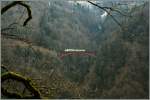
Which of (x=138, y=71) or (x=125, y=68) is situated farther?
(x=125, y=68)

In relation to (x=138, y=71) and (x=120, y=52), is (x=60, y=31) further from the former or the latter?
(x=138, y=71)

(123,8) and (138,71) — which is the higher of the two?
(123,8)

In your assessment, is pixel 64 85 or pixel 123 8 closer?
pixel 123 8

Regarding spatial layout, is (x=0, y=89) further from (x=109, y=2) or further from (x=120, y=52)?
(x=120, y=52)

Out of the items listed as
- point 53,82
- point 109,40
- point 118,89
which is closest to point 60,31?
point 109,40

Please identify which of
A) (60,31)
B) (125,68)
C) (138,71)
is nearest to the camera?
(138,71)

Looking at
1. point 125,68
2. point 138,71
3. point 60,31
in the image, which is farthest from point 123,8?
point 60,31

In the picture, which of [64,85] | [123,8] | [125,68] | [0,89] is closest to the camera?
[0,89]

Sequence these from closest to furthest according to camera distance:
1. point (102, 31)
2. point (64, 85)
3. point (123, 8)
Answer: point (123, 8)
point (64, 85)
point (102, 31)

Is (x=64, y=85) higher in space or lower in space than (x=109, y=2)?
lower
